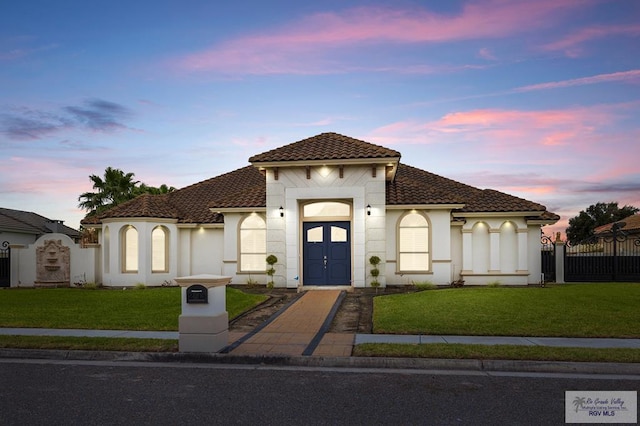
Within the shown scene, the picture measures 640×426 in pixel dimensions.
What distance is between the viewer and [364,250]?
19891 millimetres

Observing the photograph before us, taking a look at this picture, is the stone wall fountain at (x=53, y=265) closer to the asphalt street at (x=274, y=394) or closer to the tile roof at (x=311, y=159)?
the tile roof at (x=311, y=159)

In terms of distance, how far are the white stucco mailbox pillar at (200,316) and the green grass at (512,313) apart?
13.2 feet

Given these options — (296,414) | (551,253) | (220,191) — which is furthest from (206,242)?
(296,414)

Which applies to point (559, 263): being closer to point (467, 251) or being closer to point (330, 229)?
point (467, 251)

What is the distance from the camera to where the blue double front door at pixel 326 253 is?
2062cm

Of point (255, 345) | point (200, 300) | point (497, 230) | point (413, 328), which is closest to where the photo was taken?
point (200, 300)

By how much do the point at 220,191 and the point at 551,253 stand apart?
56.2 ft

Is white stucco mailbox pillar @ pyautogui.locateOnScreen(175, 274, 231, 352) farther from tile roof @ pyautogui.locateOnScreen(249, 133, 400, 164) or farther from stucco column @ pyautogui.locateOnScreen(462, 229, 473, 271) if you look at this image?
stucco column @ pyautogui.locateOnScreen(462, 229, 473, 271)

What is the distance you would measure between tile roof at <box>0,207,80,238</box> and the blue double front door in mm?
21764

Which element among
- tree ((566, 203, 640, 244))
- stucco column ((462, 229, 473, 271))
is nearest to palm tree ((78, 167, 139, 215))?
stucco column ((462, 229, 473, 271))

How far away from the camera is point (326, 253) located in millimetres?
20703

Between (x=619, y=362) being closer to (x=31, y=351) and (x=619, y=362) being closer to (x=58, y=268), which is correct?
(x=31, y=351)

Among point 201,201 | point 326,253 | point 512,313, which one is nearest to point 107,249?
point 201,201

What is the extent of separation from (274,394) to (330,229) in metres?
13.8
